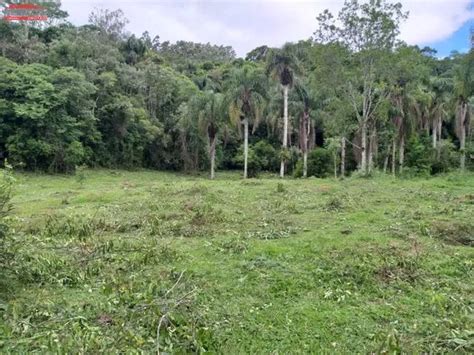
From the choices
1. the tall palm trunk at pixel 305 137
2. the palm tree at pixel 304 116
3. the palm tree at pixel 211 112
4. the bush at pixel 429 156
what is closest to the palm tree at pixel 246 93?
the palm tree at pixel 211 112

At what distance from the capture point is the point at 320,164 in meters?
30.9

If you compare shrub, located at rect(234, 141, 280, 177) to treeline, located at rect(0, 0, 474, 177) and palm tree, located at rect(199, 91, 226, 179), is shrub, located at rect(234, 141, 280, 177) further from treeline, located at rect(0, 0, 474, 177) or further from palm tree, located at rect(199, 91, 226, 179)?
palm tree, located at rect(199, 91, 226, 179)

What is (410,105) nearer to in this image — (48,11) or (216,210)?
(216,210)

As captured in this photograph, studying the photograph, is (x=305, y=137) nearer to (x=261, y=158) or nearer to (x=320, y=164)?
(x=320, y=164)

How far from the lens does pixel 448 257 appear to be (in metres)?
6.94

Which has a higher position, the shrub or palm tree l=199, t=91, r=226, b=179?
palm tree l=199, t=91, r=226, b=179

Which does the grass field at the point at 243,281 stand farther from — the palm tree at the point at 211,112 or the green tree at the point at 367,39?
the palm tree at the point at 211,112

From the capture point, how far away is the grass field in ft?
12.9

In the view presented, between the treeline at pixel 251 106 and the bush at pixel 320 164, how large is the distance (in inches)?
3.5

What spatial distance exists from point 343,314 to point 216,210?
6.80 metres

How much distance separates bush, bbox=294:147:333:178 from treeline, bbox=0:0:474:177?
9 cm

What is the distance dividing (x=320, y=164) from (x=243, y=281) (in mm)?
25768

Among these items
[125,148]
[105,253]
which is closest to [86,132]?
[125,148]

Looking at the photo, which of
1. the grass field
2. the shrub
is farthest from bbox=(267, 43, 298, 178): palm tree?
the grass field
